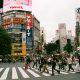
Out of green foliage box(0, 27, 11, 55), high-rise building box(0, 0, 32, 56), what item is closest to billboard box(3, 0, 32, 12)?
high-rise building box(0, 0, 32, 56)

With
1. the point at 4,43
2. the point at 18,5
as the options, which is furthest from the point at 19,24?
the point at 4,43

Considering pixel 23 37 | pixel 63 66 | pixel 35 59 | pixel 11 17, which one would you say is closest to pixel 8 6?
pixel 11 17

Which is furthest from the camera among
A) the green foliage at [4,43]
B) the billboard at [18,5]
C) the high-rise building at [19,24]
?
the high-rise building at [19,24]

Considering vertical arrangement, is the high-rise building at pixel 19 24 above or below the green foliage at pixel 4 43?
above

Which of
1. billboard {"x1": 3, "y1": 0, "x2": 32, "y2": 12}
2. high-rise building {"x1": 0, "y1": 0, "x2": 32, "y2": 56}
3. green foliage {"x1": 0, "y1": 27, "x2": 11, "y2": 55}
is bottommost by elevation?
green foliage {"x1": 0, "y1": 27, "x2": 11, "y2": 55}

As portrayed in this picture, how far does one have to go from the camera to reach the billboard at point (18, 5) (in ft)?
385

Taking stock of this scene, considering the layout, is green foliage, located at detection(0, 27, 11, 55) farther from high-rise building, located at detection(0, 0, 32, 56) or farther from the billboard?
high-rise building, located at detection(0, 0, 32, 56)

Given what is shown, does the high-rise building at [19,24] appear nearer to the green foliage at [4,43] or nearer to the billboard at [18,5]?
the billboard at [18,5]

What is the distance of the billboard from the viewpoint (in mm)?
117312

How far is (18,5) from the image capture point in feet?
395

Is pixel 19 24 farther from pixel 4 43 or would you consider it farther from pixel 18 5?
pixel 4 43

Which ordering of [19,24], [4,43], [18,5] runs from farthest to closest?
[19,24] < [18,5] < [4,43]

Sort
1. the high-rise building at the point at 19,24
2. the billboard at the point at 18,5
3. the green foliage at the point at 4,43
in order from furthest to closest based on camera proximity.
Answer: the high-rise building at the point at 19,24, the billboard at the point at 18,5, the green foliage at the point at 4,43

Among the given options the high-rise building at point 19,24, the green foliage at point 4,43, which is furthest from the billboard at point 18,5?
the green foliage at point 4,43
